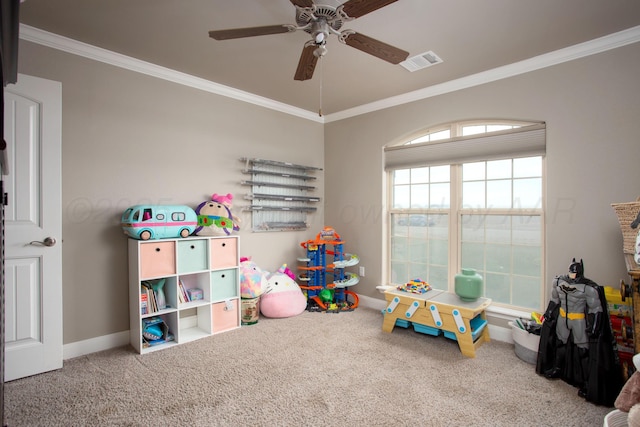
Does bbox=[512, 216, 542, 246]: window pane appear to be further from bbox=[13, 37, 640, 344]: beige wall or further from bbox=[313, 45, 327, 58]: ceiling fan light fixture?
bbox=[313, 45, 327, 58]: ceiling fan light fixture

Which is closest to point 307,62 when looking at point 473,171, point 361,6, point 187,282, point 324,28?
point 324,28

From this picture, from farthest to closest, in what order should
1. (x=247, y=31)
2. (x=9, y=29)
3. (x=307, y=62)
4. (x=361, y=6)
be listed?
(x=307, y=62) < (x=247, y=31) < (x=361, y=6) < (x=9, y=29)

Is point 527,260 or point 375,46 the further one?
point 527,260

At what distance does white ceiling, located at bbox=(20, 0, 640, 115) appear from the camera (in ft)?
6.94

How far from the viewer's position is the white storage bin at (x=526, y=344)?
2518 millimetres

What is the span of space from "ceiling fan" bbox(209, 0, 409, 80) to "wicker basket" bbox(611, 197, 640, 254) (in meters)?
1.72

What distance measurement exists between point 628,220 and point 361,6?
2.13m

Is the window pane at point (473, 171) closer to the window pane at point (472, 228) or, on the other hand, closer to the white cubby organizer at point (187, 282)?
the window pane at point (472, 228)

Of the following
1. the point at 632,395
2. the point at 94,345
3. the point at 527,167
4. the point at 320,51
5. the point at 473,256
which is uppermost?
the point at 320,51

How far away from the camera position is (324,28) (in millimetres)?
1883

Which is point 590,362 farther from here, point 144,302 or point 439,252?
point 144,302

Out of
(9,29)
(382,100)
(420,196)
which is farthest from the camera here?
(382,100)

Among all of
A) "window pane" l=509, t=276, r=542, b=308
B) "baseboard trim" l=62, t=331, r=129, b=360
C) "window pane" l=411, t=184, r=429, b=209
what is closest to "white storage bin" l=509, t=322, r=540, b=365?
"window pane" l=509, t=276, r=542, b=308

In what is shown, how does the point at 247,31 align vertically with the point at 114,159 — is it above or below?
above
